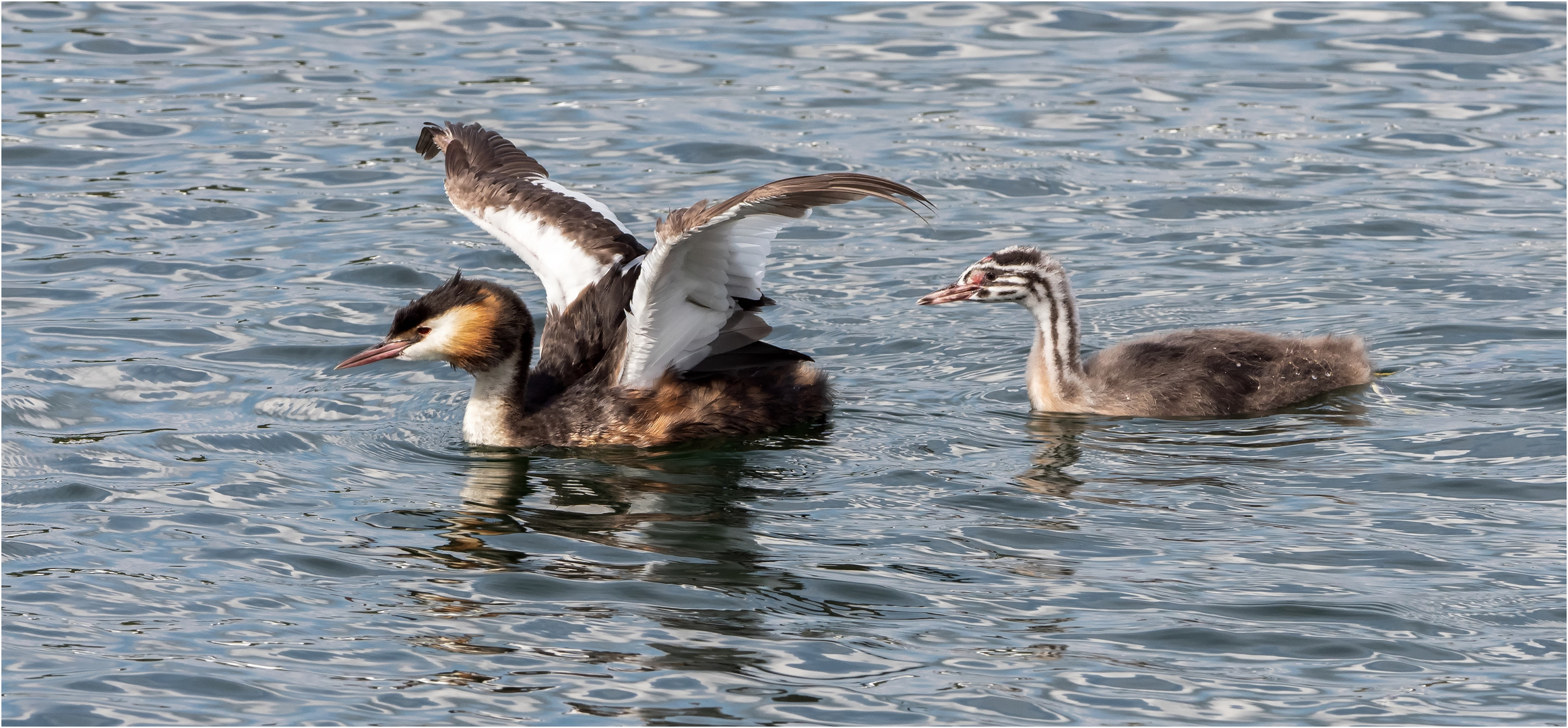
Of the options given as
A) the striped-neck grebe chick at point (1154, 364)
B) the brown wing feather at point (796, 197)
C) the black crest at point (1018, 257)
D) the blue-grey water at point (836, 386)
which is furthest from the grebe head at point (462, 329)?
the black crest at point (1018, 257)

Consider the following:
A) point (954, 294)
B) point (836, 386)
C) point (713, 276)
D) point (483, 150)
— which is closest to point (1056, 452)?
point (954, 294)

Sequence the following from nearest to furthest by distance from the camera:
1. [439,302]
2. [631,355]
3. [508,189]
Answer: [439,302], [631,355], [508,189]

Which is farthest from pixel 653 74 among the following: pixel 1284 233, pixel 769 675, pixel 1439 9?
pixel 769 675

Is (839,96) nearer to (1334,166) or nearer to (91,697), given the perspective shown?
(1334,166)

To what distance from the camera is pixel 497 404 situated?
945 centimetres

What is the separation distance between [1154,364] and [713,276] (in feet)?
7.58

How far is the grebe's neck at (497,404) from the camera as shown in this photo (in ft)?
30.9

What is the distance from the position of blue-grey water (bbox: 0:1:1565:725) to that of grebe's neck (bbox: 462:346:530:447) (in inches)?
5.2

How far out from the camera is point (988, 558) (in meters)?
7.59

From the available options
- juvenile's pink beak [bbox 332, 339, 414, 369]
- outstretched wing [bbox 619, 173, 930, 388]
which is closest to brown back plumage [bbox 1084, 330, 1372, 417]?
outstretched wing [bbox 619, 173, 930, 388]

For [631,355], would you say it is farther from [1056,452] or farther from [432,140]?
[432,140]

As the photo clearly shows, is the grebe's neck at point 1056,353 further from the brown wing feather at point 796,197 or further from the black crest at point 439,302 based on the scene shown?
the black crest at point 439,302

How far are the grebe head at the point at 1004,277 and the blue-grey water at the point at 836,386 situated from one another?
59 centimetres

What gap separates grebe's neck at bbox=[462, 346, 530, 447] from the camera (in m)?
9.41
